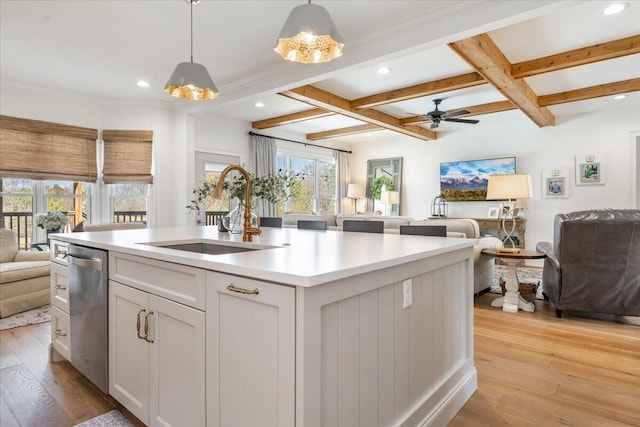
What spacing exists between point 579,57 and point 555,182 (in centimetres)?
342

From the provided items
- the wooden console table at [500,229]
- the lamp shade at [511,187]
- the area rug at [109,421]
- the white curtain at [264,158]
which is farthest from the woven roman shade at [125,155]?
the wooden console table at [500,229]

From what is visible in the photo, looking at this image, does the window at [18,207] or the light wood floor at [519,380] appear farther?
the window at [18,207]

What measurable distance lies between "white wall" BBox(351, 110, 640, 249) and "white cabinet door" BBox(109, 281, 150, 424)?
663 centimetres

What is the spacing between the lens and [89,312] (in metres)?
2.05

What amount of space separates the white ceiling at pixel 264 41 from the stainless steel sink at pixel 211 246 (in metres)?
1.93

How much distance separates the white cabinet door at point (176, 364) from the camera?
1341 millimetres

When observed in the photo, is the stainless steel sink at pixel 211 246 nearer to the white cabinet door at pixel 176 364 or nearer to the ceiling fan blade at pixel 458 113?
the white cabinet door at pixel 176 364

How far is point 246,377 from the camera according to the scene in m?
1.17

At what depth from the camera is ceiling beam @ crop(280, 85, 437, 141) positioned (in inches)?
185

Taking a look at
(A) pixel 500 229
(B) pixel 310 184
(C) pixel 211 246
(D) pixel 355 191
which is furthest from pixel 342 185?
(C) pixel 211 246

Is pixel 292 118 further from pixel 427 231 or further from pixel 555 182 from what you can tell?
pixel 555 182

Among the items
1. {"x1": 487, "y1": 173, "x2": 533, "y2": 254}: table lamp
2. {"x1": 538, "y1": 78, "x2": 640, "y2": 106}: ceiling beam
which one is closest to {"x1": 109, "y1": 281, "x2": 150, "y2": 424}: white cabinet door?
{"x1": 487, "y1": 173, "x2": 533, "y2": 254}: table lamp

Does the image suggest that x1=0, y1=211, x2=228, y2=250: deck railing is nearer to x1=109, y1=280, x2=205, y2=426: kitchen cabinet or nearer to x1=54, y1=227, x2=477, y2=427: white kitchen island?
x1=109, y1=280, x2=205, y2=426: kitchen cabinet

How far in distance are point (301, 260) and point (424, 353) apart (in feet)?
2.64
